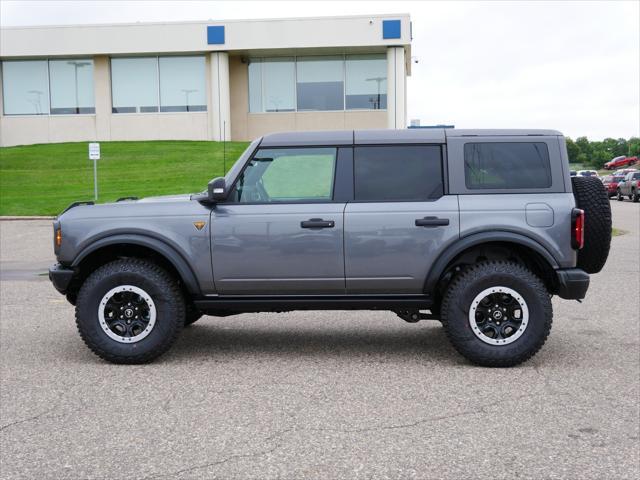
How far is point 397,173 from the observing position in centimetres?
618

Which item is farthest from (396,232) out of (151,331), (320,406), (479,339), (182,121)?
(182,121)

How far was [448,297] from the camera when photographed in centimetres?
600

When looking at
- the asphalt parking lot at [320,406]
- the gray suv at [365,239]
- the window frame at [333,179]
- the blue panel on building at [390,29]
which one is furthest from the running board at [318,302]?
the blue panel on building at [390,29]

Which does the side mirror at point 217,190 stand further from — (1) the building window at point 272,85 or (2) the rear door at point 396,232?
(1) the building window at point 272,85

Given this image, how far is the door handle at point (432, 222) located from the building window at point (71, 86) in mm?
40460

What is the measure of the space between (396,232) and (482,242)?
0.68m

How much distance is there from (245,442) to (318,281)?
2000mm

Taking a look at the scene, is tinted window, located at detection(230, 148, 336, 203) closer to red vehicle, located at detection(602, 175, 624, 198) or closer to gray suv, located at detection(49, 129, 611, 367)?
gray suv, located at detection(49, 129, 611, 367)

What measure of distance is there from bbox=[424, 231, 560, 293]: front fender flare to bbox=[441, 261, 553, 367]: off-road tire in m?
0.18

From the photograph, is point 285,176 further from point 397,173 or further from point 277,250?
point 397,173

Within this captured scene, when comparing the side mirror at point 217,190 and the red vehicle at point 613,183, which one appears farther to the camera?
the red vehicle at point 613,183

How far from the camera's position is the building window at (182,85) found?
42.6 m

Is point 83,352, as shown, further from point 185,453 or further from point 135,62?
point 135,62

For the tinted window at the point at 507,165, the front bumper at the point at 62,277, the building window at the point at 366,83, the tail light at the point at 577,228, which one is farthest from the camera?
the building window at the point at 366,83
